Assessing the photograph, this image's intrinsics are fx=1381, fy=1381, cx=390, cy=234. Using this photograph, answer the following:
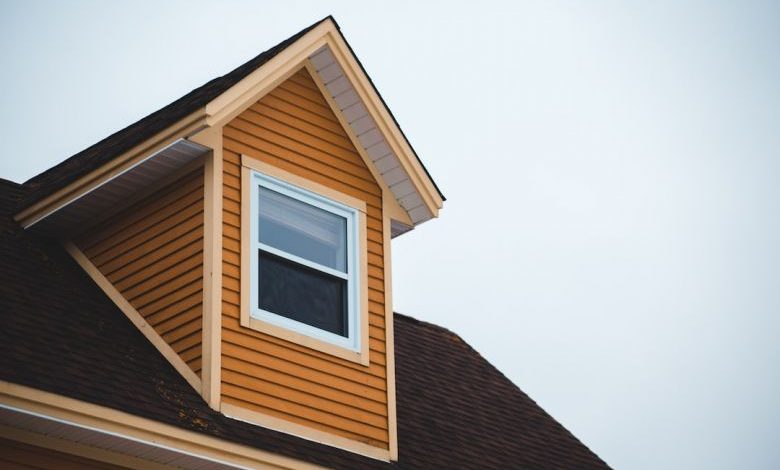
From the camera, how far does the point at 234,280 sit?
11.5m

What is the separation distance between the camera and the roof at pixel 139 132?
11.7m

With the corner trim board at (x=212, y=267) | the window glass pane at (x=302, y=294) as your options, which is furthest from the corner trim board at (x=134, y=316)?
the window glass pane at (x=302, y=294)

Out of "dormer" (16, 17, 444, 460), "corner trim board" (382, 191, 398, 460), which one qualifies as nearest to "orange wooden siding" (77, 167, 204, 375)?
"dormer" (16, 17, 444, 460)

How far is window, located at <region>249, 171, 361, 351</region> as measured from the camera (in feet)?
38.8

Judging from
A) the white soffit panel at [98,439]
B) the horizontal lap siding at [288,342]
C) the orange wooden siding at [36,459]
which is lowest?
the orange wooden siding at [36,459]

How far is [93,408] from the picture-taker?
954cm

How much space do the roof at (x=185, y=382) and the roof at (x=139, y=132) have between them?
38 cm

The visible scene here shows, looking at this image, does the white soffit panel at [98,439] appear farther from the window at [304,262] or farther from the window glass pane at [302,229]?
the window glass pane at [302,229]

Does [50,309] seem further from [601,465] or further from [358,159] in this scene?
[601,465]

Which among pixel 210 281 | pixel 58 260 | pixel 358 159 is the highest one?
pixel 358 159

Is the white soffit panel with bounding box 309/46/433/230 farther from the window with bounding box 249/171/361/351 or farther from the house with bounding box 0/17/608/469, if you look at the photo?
the window with bounding box 249/171/361/351

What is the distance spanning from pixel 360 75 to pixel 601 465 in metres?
5.49

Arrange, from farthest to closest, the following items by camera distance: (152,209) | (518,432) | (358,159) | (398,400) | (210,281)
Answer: (518,432), (398,400), (358,159), (152,209), (210,281)

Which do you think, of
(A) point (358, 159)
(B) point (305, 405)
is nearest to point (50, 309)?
(B) point (305, 405)
